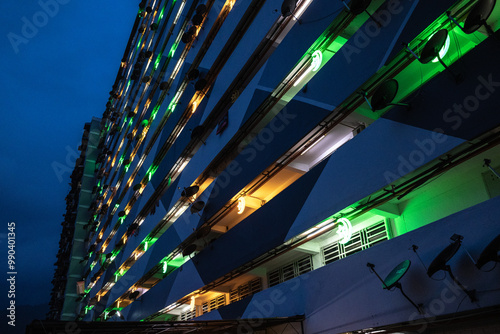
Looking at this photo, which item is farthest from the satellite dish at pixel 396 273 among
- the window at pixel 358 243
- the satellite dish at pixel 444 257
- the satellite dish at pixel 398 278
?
the window at pixel 358 243

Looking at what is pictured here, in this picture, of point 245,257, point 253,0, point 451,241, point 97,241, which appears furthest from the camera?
point 97,241

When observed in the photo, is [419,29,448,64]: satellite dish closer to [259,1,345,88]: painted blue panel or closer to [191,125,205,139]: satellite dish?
[259,1,345,88]: painted blue panel

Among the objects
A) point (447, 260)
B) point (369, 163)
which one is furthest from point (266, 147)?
point (447, 260)

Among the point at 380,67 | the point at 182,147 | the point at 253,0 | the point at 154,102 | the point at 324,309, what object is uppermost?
the point at 154,102

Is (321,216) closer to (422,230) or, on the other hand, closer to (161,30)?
(422,230)

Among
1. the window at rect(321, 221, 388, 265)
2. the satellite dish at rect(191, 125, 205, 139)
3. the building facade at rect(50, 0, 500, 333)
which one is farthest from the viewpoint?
the satellite dish at rect(191, 125, 205, 139)

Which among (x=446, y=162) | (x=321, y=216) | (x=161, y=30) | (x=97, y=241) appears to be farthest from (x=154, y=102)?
(x=446, y=162)

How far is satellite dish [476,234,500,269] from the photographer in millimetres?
4879

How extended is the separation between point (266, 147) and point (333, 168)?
329 cm

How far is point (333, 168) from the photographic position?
29.0 ft

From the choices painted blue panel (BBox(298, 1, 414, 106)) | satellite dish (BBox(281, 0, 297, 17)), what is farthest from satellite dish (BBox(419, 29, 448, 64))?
satellite dish (BBox(281, 0, 297, 17))

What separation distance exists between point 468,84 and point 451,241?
2.49 metres

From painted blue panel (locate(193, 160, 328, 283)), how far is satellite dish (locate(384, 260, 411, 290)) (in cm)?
333

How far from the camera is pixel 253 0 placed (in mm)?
13797
